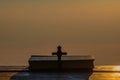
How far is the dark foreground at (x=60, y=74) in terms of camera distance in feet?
58.2

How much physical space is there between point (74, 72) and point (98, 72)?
0.87 metres

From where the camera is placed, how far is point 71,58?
1953 cm

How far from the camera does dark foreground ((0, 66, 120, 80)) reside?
17.8 metres

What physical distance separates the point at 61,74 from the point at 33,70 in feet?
4.01

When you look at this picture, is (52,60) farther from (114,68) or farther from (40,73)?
(114,68)

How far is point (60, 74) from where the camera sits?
60.6 feet

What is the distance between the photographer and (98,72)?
18766 mm

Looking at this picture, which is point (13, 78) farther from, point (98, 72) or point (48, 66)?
point (98, 72)

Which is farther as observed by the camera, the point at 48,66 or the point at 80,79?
the point at 48,66

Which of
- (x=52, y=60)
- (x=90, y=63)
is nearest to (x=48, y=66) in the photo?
(x=52, y=60)

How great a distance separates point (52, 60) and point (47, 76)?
1.08 metres

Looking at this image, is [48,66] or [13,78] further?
[48,66]

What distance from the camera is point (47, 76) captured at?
1812 cm

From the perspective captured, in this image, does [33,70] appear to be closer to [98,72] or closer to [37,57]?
[37,57]
